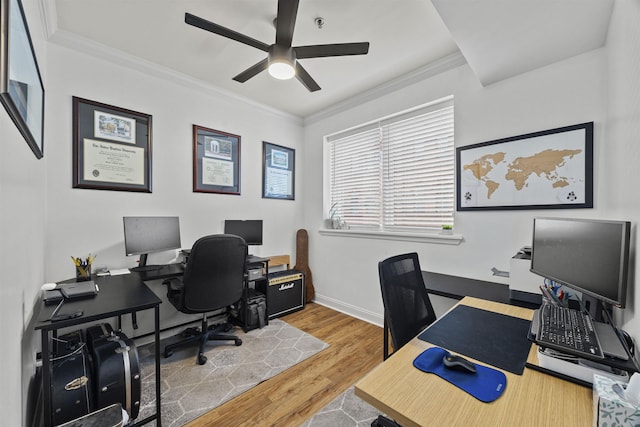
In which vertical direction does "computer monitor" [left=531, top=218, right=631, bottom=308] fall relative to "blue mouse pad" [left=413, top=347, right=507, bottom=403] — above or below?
above

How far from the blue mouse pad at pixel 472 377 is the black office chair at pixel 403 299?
10.9 inches

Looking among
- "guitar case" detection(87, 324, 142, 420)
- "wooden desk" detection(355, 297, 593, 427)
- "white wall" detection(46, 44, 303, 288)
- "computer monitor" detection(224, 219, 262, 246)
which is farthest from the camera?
"computer monitor" detection(224, 219, 262, 246)

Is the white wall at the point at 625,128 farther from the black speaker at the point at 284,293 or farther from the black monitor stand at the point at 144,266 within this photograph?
the black monitor stand at the point at 144,266

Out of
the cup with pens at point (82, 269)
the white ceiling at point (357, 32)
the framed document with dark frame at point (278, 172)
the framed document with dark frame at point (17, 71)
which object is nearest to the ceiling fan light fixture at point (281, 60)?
the white ceiling at point (357, 32)

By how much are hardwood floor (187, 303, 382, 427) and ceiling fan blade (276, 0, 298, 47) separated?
2487mm

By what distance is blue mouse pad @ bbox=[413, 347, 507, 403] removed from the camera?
83 cm

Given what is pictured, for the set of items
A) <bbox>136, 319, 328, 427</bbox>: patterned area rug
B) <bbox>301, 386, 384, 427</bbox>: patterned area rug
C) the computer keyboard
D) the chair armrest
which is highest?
the computer keyboard

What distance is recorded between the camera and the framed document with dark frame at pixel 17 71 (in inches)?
31.3

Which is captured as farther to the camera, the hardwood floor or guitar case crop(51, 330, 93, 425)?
the hardwood floor

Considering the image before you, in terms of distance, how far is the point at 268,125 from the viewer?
3592mm

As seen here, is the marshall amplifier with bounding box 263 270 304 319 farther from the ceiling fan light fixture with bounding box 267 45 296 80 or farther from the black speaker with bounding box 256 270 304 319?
the ceiling fan light fixture with bounding box 267 45 296 80

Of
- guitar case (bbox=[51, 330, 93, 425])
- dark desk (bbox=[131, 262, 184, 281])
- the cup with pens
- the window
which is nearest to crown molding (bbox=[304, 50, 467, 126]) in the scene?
the window

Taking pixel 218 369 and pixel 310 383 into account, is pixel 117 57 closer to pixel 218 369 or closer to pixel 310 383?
pixel 218 369

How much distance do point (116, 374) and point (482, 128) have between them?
3166 mm
